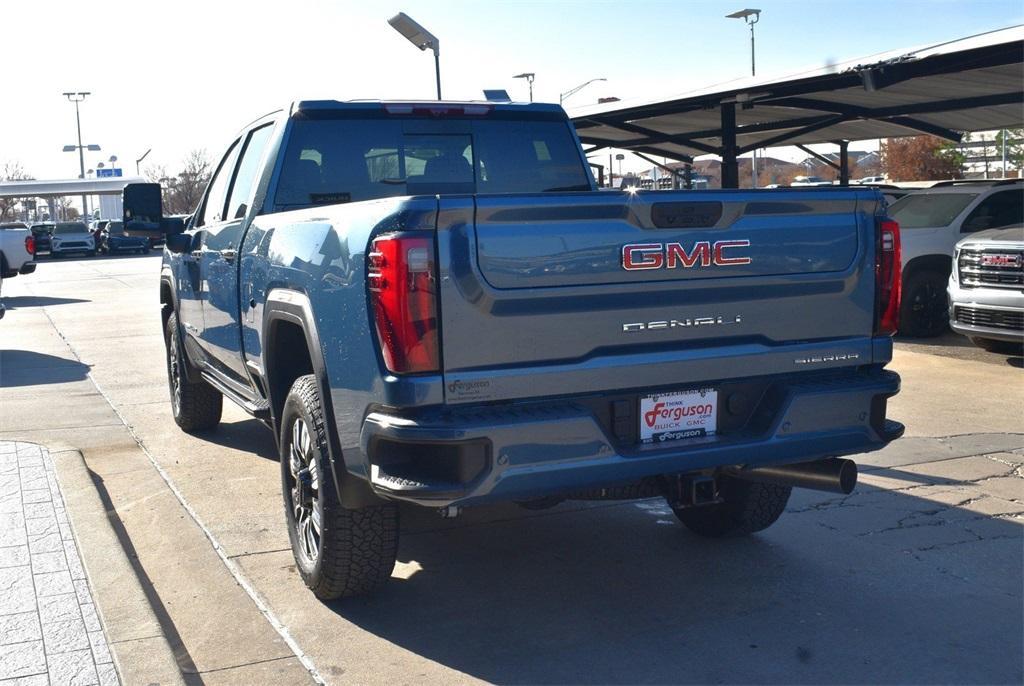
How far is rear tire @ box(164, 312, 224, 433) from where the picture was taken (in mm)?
7891

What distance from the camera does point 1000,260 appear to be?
35.0 ft

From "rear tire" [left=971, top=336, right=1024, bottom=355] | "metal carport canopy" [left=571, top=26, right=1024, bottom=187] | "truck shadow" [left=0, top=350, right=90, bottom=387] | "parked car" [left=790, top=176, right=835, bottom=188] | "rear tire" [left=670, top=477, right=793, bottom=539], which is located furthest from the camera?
"rear tire" [left=971, top=336, right=1024, bottom=355]

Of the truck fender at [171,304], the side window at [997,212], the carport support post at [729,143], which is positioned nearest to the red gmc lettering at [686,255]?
the truck fender at [171,304]

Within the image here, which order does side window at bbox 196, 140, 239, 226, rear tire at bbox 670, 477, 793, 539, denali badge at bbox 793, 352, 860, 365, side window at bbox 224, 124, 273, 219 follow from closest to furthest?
denali badge at bbox 793, 352, 860, 365 < rear tire at bbox 670, 477, 793, 539 < side window at bbox 224, 124, 273, 219 < side window at bbox 196, 140, 239, 226

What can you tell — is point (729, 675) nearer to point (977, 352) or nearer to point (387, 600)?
point (387, 600)

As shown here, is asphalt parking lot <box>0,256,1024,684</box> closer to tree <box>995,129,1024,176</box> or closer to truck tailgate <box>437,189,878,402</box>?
truck tailgate <box>437,189,878,402</box>

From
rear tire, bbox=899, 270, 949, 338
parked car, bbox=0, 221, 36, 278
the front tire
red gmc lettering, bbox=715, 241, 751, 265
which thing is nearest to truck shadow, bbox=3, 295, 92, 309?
parked car, bbox=0, 221, 36, 278

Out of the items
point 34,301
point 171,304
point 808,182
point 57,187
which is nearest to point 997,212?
point 171,304

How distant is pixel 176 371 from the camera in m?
8.22

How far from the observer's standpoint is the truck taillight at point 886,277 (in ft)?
14.7

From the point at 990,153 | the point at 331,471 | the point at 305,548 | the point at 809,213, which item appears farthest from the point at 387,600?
the point at 990,153

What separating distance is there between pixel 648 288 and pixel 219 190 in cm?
396

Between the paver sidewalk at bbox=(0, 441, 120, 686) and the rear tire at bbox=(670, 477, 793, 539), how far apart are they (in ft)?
8.85

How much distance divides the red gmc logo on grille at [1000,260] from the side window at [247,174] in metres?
7.49
